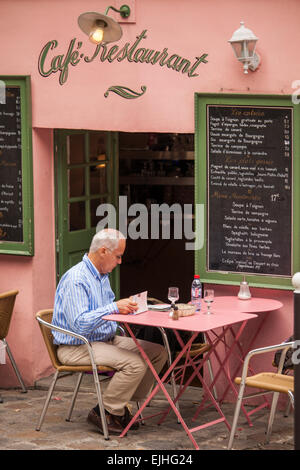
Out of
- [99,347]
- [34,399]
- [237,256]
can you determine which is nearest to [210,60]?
[237,256]

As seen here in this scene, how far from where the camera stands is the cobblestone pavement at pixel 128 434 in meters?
7.07

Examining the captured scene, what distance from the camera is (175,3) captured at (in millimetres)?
8031

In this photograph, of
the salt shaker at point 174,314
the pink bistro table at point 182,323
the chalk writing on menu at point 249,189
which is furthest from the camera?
the chalk writing on menu at point 249,189

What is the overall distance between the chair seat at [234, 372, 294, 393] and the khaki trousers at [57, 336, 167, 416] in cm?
83

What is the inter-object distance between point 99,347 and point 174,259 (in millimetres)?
5624

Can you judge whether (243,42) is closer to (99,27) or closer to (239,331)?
(99,27)

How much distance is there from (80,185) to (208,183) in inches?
65.0

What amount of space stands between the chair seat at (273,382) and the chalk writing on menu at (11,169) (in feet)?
9.73

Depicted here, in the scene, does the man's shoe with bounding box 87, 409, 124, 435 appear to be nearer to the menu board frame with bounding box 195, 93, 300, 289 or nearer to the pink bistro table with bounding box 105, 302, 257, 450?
the pink bistro table with bounding box 105, 302, 257, 450

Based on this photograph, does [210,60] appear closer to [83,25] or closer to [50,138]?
[83,25]

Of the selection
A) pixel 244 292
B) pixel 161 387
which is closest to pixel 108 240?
pixel 161 387

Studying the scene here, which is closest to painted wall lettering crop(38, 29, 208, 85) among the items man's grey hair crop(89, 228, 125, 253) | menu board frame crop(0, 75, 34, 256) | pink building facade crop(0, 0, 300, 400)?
pink building facade crop(0, 0, 300, 400)

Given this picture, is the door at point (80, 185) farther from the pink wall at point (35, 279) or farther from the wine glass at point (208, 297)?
the wine glass at point (208, 297)

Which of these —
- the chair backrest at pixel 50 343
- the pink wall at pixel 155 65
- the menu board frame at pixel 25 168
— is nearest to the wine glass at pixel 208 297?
the chair backrest at pixel 50 343
